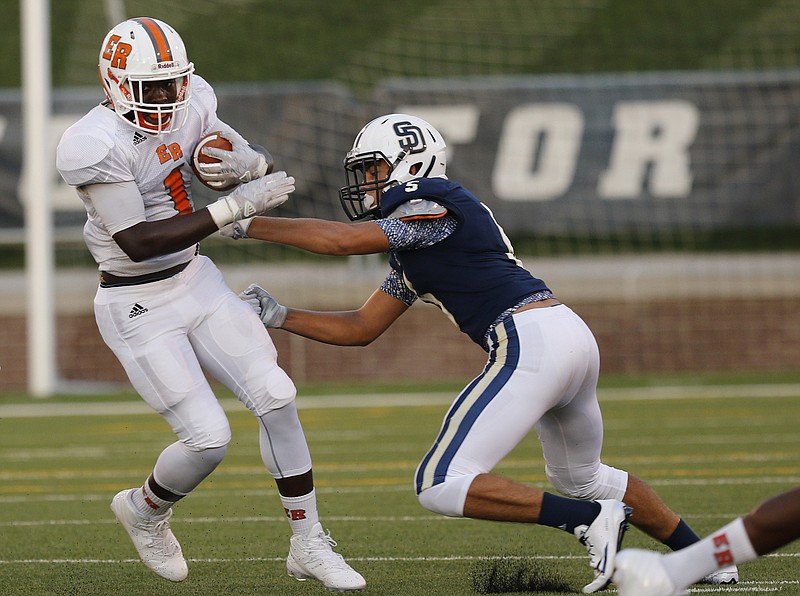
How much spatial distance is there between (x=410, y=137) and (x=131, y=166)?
89 centimetres

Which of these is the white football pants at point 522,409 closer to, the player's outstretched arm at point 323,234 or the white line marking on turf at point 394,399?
the player's outstretched arm at point 323,234

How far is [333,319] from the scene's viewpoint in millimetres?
4719

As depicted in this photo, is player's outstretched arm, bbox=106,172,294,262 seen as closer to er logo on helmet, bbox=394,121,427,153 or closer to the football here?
the football

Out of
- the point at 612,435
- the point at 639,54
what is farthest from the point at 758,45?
the point at 612,435

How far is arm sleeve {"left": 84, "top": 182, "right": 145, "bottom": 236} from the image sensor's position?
436 cm

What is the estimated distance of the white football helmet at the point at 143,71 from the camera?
442cm

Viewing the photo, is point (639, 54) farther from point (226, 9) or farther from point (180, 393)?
point (180, 393)

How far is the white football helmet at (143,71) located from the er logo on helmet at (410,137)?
71cm

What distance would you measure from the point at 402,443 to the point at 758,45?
11095 mm

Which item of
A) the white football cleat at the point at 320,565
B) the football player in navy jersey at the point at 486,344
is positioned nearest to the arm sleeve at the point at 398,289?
the football player in navy jersey at the point at 486,344

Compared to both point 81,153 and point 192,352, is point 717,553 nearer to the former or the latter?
point 192,352

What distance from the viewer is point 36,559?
5.14 metres

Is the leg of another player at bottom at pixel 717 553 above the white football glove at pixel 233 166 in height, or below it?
below

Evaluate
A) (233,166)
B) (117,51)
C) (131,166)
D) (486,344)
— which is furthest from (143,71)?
(486,344)
